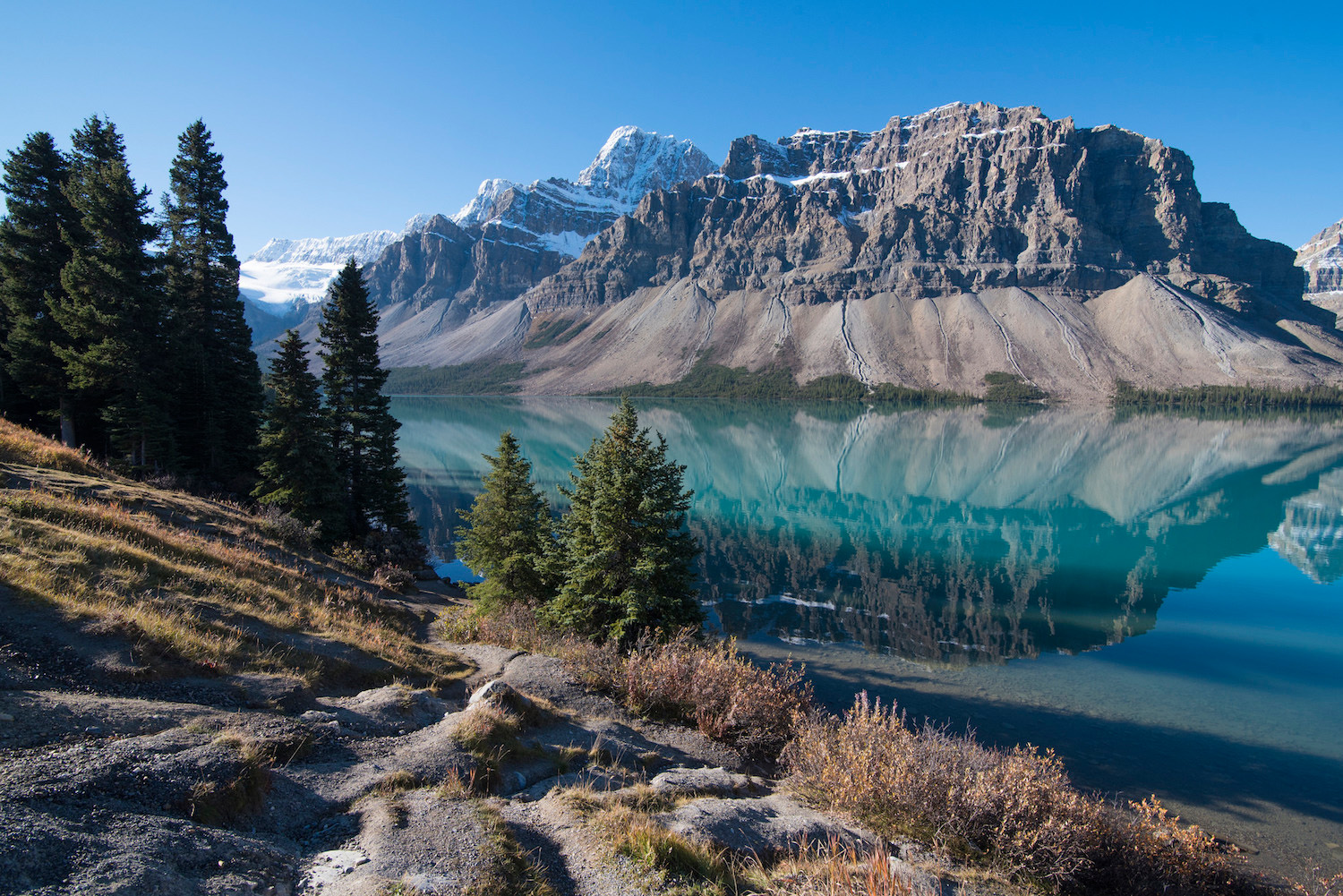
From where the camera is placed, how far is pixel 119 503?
1544 cm

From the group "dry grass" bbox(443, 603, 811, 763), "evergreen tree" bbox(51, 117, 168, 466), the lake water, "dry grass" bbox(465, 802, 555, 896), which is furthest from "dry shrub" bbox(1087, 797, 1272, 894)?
"evergreen tree" bbox(51, 117, 168, 466)

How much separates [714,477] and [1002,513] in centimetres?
2673

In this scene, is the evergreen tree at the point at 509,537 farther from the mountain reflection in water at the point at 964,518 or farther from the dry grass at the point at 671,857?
the dry grass at the point at 671,857

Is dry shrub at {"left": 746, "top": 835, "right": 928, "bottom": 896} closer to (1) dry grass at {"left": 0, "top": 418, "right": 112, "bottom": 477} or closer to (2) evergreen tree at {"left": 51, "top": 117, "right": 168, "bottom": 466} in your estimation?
(1) dry grass at {"left": 0, "top": 418, "right": 112, "bottom": 477}

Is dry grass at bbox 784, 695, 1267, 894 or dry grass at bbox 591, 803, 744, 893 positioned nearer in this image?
dry grass at bbox 591, 803, 744, 893

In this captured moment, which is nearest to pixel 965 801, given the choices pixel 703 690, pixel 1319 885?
pixel 703 690

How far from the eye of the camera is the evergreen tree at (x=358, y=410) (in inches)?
1144

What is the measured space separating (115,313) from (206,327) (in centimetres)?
876

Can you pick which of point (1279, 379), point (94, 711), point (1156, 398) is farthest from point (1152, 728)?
point (1279, 379)

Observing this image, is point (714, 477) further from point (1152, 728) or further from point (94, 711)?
point (94, 711)

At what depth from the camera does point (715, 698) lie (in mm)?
12273

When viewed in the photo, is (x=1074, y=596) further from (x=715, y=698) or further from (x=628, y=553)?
(x=715, y=698)

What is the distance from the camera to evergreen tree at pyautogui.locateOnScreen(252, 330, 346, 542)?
81.9ft

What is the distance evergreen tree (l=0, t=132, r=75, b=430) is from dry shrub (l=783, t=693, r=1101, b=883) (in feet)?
105
